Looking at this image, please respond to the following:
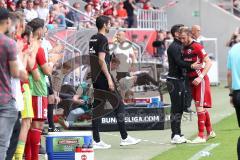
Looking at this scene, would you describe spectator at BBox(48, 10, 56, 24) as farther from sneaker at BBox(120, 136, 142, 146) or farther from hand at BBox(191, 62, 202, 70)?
sneaker at BBox(120, 136, 142, 146)

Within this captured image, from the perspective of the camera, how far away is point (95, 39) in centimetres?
1608

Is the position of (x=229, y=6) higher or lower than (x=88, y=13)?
higher

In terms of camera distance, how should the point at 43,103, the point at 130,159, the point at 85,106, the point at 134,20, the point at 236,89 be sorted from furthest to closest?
the point at 134,20 < the point at 85,106 < the point at 130,159 < the point at 43,103 < the point at 236,89

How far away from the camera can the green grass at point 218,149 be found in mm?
14624

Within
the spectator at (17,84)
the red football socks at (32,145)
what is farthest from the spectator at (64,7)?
the spectator at (17,84)

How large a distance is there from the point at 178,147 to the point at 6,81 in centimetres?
585

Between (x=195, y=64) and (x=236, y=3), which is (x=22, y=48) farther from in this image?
(x=236, y=3)

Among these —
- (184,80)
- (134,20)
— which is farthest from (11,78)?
(134,20)

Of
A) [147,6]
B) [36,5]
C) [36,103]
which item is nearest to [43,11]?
[36,5]

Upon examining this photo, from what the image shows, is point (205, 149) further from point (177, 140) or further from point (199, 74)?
point (199, 74)

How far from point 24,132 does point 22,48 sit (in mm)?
1109

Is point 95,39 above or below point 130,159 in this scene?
above

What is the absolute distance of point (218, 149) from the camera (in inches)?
610

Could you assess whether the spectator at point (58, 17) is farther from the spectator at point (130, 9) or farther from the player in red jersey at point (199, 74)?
the player in red jersey at point (199, 74)
